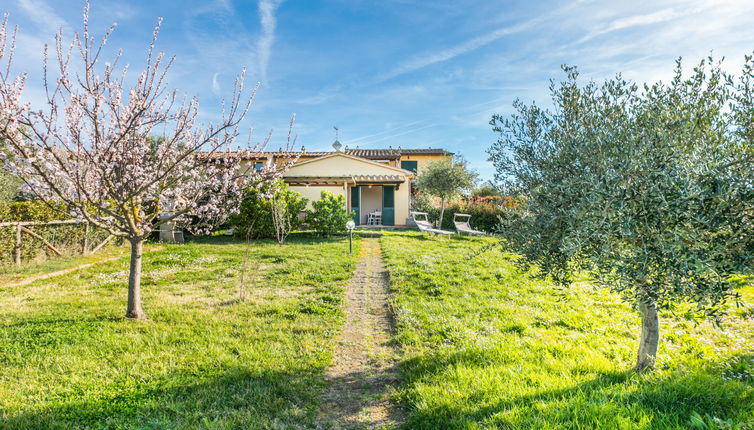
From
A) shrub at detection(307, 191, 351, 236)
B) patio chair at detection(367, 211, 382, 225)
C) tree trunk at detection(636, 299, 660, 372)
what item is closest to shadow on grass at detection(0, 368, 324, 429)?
tree trunk at detection(636, 299, 660, 372)

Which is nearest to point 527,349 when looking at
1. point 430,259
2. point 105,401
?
point 105,401

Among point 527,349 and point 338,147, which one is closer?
point 527,349

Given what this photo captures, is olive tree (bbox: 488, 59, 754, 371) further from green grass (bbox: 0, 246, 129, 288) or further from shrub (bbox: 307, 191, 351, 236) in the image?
shrub (bbox: 307, 191, 351, 236)

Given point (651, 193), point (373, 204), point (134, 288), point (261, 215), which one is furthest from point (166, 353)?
point (373, 204)

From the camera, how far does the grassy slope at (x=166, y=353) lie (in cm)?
314

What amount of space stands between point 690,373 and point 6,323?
9.10 m

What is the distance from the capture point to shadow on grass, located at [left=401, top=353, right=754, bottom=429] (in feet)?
8.71

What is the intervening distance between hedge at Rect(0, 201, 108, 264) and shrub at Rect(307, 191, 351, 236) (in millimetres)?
8402

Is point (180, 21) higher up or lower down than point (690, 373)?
higher up

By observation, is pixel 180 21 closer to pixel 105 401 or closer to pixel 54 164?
pixel 54 164

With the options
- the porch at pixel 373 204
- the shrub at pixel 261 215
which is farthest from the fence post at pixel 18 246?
the porch at pixel 373 204

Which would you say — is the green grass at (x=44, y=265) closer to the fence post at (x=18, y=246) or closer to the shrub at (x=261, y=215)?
the fence post at (x=18, y=246)

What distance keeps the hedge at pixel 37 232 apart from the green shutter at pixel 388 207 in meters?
15.6

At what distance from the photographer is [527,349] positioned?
4.25m
